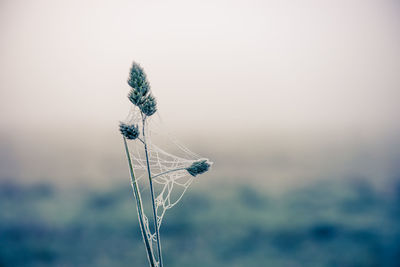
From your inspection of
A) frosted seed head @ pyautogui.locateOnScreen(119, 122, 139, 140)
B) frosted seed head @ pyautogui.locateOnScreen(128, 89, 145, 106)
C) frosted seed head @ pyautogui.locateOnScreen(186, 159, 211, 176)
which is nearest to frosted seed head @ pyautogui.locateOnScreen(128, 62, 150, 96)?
frosted seed head @ pyautogui.locateOnScreen(128, 89, 145, 106)

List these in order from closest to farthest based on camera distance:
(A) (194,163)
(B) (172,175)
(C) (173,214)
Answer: (A) (194,163), (B) (172,175), (C) (173,214)

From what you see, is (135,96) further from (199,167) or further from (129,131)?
(199,167)

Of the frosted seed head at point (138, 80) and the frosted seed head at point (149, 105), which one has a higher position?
the frosted seed head at point (138, 80)

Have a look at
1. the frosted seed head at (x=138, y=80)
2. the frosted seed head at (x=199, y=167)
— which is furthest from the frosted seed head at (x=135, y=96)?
the frosted seed head at (x=199, y=167)

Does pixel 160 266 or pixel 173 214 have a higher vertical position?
pixel 160 266

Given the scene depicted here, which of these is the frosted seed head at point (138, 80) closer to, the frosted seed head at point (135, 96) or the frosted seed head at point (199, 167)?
the frosted seed head at point (135, 96)

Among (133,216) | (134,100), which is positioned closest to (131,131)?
(134,100)

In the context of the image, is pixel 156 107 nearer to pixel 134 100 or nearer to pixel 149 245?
pixel 134 100

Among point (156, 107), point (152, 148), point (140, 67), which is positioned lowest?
point (152, 148)
